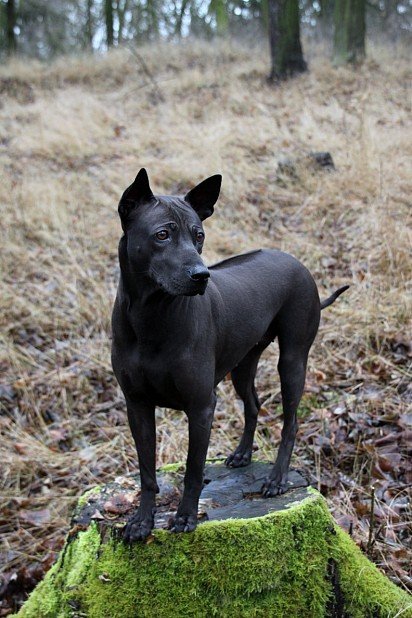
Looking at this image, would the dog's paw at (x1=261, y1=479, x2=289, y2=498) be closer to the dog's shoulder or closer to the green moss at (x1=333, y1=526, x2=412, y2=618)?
the green moss at (x1=333, y1=526, x2=412, y2=618)

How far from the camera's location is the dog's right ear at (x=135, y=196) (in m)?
2.54

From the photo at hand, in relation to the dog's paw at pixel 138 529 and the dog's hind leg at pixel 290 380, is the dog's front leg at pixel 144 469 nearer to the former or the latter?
the dog's paw at pixel 138 529

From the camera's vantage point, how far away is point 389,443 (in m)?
4.64

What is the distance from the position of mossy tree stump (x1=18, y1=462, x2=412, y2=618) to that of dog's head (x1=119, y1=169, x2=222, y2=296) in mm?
1231

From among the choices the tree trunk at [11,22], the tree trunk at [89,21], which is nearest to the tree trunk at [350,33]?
the tree trunk at [11,22]

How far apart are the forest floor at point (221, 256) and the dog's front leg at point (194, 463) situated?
1.36 meters

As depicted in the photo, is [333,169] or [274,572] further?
[333,169]

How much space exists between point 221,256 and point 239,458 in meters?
4.27

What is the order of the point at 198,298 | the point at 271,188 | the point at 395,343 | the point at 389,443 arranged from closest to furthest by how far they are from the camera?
the point at 198,298 → the point at 389,443 → the point at 395,343 → the point at 271,188

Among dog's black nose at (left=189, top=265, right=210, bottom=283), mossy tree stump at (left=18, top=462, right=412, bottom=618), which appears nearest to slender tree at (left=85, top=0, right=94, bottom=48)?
mossy tree stump at (left=18, top=462, right=412, bottom=618)

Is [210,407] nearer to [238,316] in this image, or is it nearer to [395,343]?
[238,316]

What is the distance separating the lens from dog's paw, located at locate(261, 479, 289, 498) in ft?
10.8

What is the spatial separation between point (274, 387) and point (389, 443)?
1.31 metres

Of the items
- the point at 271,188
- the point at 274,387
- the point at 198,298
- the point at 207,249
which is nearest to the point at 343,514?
the point at 274,387
